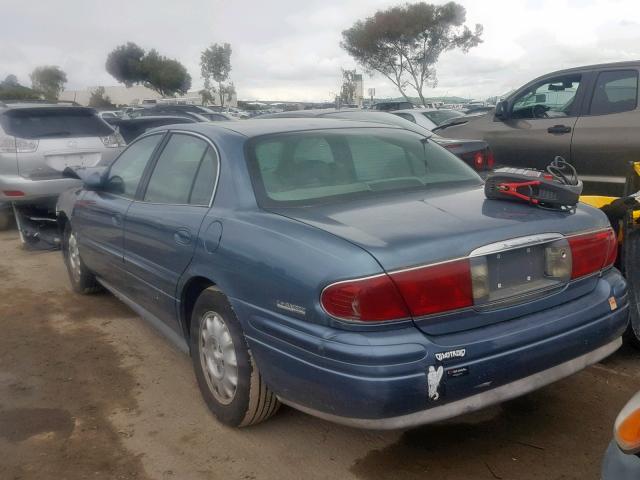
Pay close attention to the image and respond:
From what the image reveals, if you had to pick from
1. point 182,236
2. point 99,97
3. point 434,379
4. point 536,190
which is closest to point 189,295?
point 182,236

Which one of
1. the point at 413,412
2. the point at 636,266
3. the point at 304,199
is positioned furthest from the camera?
the point at 636,266

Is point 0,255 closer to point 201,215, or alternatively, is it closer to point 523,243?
point 201,215

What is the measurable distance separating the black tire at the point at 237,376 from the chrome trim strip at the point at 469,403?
0.26 meters

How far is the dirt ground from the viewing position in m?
2.92

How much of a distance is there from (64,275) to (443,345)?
498 cm

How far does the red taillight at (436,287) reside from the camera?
249cm

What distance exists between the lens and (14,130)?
25.7 ft

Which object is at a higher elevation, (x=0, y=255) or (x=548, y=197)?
(x=548, y=197)

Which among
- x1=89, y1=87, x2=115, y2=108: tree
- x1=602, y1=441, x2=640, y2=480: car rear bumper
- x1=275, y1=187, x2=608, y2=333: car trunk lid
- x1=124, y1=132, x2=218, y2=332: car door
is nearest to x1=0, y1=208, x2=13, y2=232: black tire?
x1=124, y1=132, x2=218, y2=332: car door

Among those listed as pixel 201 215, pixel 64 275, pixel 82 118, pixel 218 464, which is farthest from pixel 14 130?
pixel 218 464

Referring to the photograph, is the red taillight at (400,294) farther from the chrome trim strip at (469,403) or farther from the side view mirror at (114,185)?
the side view mirror at (114,185)

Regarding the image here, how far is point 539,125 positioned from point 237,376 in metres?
5.04

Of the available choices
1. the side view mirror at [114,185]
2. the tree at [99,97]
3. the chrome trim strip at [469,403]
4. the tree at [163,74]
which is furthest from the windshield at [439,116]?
the tree at [163,74]

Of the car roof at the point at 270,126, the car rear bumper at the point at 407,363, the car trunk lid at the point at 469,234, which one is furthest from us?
the car roof at the point at 270,126
